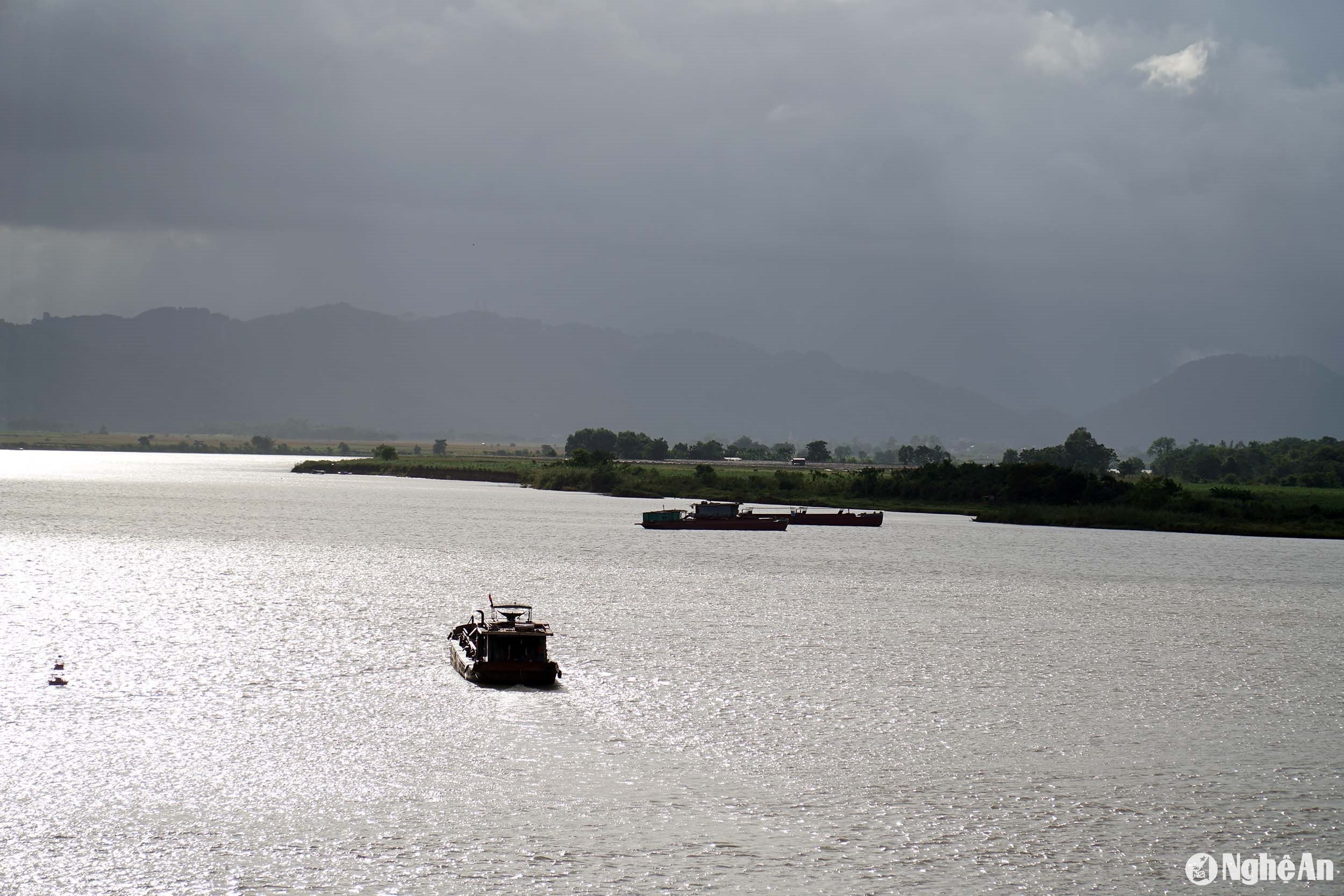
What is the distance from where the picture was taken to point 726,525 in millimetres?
153375

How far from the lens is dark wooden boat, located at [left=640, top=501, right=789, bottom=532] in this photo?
15075 cm


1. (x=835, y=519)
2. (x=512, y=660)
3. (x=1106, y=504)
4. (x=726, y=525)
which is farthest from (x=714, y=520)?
(x=512, y=660)

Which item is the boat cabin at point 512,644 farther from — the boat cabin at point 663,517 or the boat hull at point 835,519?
the boat hull at point 835,519

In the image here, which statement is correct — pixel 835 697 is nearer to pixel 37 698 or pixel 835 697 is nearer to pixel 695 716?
pixel 695 716

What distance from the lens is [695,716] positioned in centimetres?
4506

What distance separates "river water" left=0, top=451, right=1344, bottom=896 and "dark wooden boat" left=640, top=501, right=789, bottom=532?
61.1 metres

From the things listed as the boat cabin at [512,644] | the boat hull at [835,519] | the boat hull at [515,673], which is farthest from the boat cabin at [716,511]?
the boat hull at [515,673]

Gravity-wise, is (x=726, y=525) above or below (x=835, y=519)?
below

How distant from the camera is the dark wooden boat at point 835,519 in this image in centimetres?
16262

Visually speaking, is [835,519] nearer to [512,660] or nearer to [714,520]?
[714,520]

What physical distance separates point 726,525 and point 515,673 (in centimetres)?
10515

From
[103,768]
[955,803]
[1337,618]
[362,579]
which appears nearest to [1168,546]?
[1337,618]

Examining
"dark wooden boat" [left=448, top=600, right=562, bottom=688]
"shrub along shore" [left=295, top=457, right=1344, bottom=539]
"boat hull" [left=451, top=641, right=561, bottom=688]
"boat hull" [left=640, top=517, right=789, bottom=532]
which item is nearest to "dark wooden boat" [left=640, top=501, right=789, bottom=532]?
"boat hull" [left=640, top=517, right=789, bottom=532]

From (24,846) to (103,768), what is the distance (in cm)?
664
